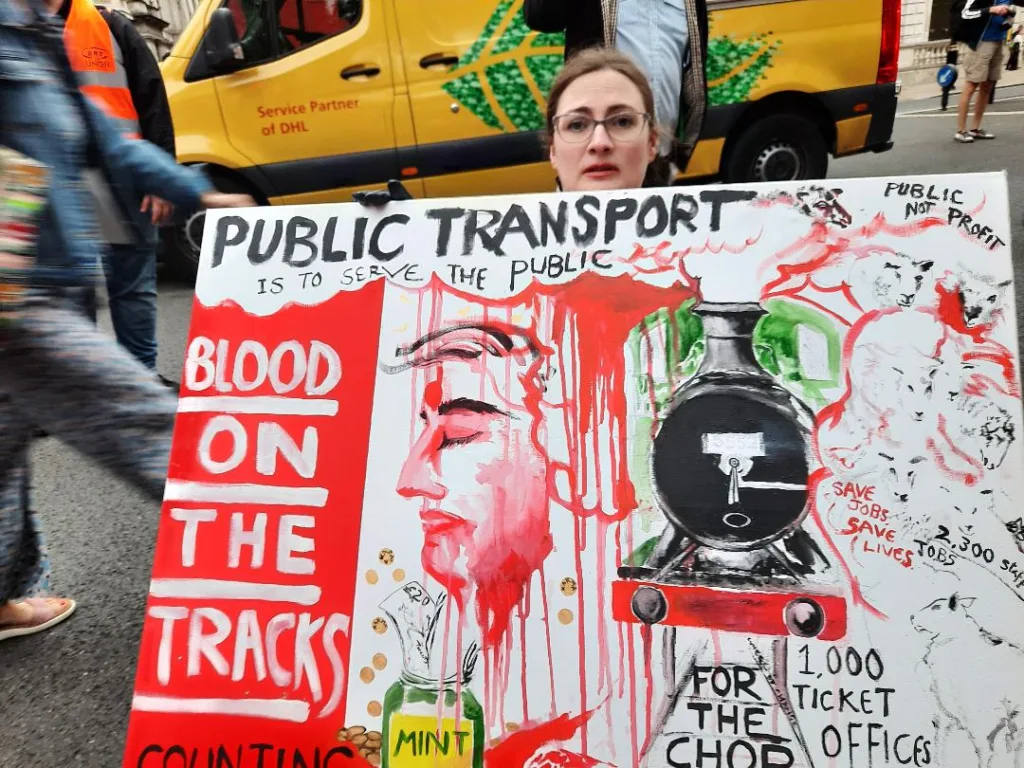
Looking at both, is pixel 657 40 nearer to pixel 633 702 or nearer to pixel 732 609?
pixel 732 609

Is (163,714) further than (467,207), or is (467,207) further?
(467,207)

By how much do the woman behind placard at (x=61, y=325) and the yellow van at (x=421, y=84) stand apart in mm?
→ 2717

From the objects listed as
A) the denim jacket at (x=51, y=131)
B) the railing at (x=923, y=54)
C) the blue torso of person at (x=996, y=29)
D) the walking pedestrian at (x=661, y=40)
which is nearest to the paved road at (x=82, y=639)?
the denim jacket at (x=51, y=131)

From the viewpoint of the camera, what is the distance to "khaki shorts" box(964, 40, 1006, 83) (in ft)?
20.9

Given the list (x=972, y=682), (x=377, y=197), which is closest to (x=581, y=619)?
(x=972, y=682)

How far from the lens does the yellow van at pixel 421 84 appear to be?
156 inches

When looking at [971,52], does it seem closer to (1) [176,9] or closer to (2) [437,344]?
(2) [437,344]

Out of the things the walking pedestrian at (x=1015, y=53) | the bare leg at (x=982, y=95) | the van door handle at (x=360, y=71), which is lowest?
the van door handle at (x=360, y=71)

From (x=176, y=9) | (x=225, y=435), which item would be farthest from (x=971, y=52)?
(x=176, y=9)

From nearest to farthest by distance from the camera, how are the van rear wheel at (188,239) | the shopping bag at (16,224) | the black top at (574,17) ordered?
the shopping bag at (16,224) → the black top at (574,17) → the van rear wheel at (188,239)

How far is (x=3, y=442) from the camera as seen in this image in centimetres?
149

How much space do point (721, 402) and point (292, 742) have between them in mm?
782

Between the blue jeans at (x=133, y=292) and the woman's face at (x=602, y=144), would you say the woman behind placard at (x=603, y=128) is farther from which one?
the blue jeans at (x=133, y=292)

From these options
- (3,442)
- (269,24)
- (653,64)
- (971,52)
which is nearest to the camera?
(3,442)
